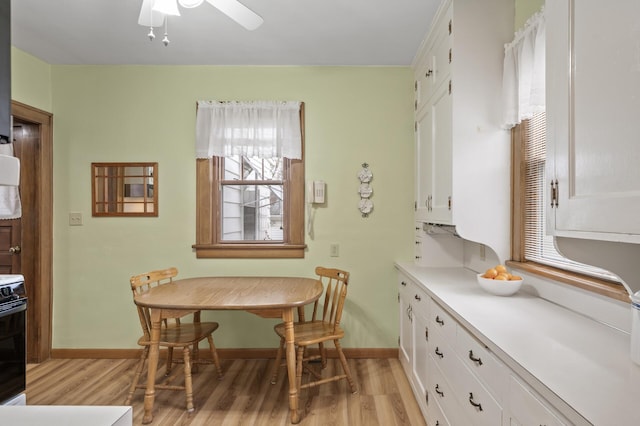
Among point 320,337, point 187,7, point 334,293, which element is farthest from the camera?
point 334,293

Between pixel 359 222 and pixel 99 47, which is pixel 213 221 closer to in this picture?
pixel 359 222

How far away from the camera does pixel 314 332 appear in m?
2.62

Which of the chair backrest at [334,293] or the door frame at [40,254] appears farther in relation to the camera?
the door frame at [40,254]

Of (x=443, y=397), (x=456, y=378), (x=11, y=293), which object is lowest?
(x=443, y=397)

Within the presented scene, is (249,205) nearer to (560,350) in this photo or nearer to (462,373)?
(462,373)

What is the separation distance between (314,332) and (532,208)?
1.57 m

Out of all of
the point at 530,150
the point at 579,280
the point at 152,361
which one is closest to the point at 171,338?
the point at 152,361

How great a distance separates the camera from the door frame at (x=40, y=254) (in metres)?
3.18

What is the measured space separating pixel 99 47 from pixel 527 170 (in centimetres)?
317

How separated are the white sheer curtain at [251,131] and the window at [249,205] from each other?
1.1 inches

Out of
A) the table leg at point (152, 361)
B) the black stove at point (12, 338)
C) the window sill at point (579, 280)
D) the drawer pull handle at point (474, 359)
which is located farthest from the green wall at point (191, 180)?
the drawer pull handle at point (474, 359)

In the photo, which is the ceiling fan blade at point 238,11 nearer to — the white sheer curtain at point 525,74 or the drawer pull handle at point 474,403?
the white sheer curtain at point 525,74

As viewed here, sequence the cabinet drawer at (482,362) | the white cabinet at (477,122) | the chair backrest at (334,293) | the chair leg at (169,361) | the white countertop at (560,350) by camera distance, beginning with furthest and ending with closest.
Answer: the chair leg at (169,361)
the chair backrest at (334,293)
the white cabinet at (477,122)
the cabinet drawer at (482,362)
the white countertop at (560,350)

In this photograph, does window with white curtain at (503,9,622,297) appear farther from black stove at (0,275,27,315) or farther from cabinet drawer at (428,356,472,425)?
black stove at (0,275,27,315)
